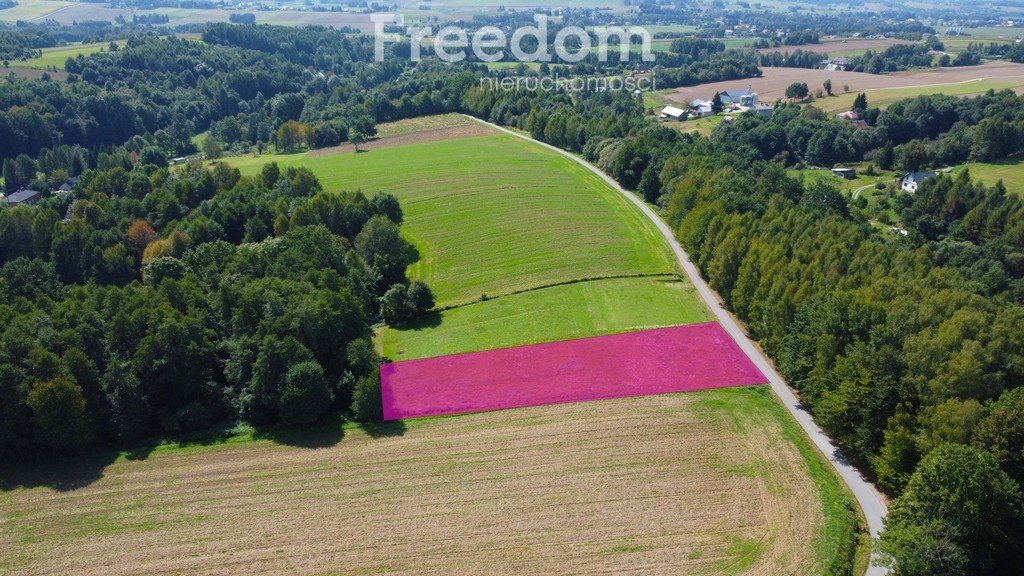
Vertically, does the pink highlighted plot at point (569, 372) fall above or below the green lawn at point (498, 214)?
below

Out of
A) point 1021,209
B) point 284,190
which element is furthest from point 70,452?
point 1021,209

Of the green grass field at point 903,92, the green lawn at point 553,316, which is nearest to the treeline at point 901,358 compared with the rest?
the green lawn at point 553,316

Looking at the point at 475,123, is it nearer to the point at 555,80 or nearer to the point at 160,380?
the point at 555,80

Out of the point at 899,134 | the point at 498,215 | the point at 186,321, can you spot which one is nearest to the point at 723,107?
the point at 899,134

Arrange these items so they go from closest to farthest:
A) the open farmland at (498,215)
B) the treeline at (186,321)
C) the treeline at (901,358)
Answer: the treeline at (901,358) → the treeline at (186,321) → the open farmland at (498,215)

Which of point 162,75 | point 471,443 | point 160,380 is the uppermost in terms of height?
point 162,75

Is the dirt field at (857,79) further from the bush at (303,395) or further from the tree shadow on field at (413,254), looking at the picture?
the bush at (303,395)

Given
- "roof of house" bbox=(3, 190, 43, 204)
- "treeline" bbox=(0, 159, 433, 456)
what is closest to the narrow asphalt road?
"treeline" bbox=(0, 159, 433, 456)
